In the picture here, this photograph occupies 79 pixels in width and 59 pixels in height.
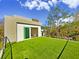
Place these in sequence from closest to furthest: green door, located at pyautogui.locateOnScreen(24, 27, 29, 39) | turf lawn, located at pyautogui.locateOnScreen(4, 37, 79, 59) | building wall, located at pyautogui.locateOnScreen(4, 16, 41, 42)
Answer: turf lawn, located at pyautogui.locateOnScreen(4, 37, 79, 59) < building wall, located at pyautogui.locateOnScreen(4, 16, 41, 42) < green door, located at pyautogui.locateOnScreen(24, 27, 29, 39)

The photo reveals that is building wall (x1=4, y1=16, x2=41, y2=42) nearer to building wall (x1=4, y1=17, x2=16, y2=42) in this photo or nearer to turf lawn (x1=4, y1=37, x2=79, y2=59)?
building wall (x1=4, y1=17, x2=16, y2=42)

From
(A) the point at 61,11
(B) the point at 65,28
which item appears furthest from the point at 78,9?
(B) the point at 65,28

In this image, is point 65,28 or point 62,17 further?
point 62,17

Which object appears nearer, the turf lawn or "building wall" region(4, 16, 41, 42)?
the turf lawn

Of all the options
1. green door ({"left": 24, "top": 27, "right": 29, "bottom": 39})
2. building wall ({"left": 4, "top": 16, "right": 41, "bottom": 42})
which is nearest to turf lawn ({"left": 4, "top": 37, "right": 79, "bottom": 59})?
building wall ({"left": 4, "top": 16, "right": 41, "bottom": 42})

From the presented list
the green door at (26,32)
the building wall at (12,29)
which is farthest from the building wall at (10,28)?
the green door at (26,32)

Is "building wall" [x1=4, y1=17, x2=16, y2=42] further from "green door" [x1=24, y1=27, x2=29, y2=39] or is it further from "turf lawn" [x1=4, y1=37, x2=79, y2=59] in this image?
"turf lawn" [x1=4, y1=37, x2=79, y2=59]

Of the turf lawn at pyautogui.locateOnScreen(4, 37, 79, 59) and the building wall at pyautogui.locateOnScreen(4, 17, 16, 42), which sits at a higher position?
the building wall at pyautogui.locateOnScreen(4, 17, 16, 42)

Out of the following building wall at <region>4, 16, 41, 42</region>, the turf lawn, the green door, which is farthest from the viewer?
the green door

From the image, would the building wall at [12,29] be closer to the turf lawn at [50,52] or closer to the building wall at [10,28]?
the building wall at [10,28]

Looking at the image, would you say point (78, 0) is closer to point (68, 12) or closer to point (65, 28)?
point (68, 12)

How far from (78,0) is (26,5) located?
16.8 metres

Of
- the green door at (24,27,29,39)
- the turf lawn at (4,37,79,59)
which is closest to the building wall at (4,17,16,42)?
the green door at (24,27,29,39)

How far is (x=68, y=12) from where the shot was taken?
3900cm
